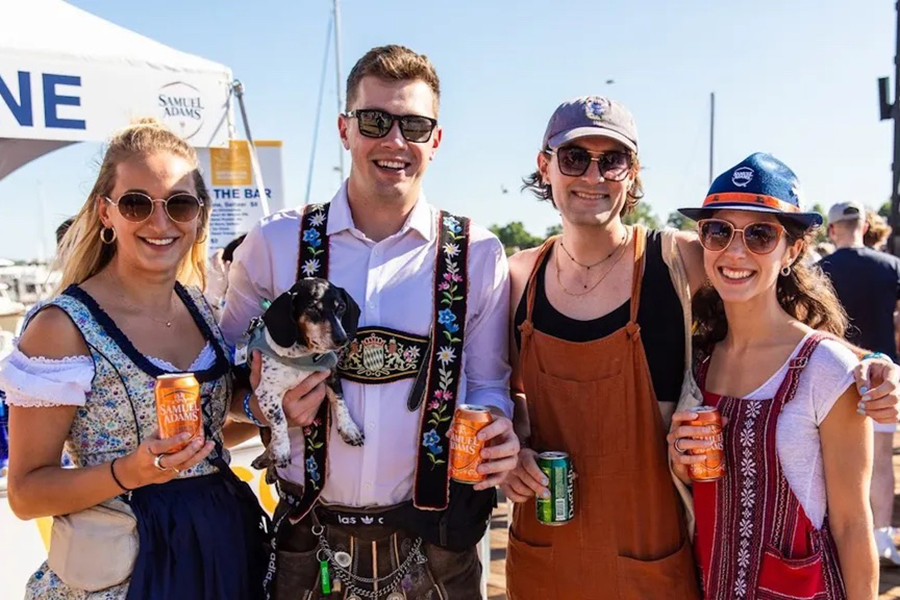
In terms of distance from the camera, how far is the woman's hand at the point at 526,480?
181 cm

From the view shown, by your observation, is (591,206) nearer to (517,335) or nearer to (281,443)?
(517,335)

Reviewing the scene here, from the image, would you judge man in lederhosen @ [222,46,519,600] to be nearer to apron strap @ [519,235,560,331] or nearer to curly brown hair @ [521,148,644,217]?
apron strap @ [519,235,560,331]

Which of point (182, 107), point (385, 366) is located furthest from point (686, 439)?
point (182, 107)

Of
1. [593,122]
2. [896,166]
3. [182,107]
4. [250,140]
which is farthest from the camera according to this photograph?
[896,166]

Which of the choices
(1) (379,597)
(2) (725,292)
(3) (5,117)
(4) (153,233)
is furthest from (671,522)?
(3) (5,117)

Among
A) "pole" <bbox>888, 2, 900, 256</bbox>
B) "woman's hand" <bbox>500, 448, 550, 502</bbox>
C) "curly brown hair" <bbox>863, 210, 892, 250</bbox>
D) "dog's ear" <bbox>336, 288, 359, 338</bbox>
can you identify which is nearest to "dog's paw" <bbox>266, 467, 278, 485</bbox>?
"dog's ear" <bbox>336, 288, 359, 338</bbox>

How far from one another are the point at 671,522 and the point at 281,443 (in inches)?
42.9

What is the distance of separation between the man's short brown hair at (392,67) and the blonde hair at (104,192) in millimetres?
508

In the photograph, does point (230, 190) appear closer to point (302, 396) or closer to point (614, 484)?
point (302, 396)

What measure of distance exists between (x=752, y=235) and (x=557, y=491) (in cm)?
84

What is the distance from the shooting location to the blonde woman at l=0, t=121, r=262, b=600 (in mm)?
1571

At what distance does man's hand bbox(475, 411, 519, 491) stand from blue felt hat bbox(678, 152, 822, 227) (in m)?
0.81

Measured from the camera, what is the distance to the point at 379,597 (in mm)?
1876

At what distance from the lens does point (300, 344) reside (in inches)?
68.2
